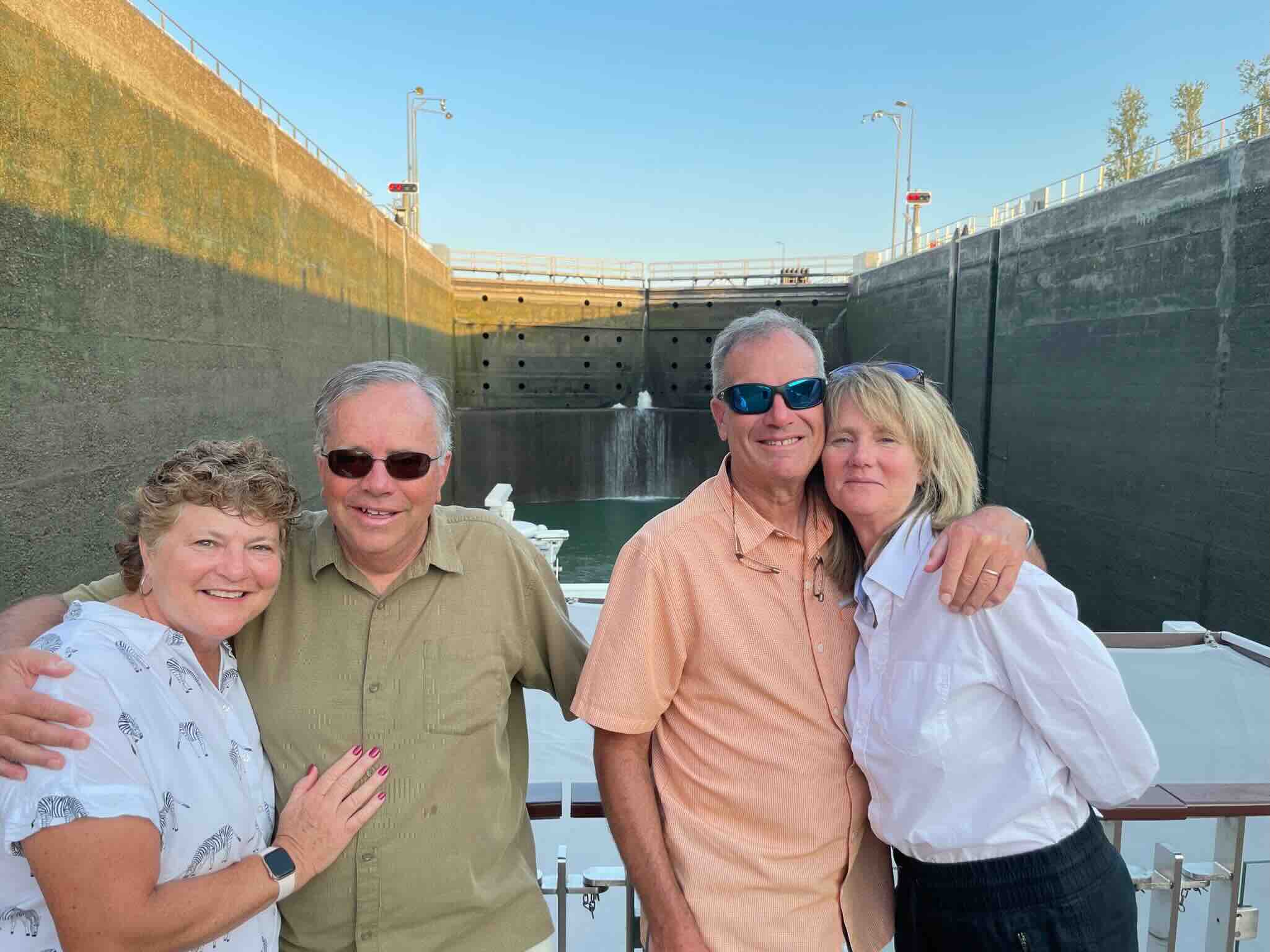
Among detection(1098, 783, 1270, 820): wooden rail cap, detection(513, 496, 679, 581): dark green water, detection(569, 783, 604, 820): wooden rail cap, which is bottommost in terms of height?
detection(513, 496, 679, 581): dark green water

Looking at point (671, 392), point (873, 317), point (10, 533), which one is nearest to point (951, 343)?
point (873, 317)

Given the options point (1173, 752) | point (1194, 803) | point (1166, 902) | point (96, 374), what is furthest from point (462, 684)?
point (96, 374)

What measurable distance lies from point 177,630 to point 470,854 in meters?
0.63

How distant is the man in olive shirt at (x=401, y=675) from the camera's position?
139 centimetres

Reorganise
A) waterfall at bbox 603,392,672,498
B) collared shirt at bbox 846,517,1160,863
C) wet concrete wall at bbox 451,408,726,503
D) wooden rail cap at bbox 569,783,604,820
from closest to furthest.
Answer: collared shirt at bbox 846,517,1160,863
wooden rail cap at bbox 569,783,604,820
wet concrete wall at bbox 451,408,726,503
waterfall at bbox 603,392,672,498

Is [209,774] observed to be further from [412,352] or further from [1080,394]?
[412,352]

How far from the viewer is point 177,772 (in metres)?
1.11

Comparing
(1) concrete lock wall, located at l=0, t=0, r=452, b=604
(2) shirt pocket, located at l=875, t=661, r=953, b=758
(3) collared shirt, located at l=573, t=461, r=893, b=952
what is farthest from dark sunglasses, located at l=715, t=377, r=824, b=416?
(1) concrete lock wall, located at l=0, t=0, r=452, b=604

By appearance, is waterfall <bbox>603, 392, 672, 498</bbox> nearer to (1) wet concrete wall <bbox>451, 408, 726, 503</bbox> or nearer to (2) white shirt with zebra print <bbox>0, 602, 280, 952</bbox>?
(1) wet concrete wall <bbox>451, 408, 726, 503</bbox>

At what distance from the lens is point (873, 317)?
774 inches

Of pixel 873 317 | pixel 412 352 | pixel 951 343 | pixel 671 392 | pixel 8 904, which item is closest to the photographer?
pixel 8 904

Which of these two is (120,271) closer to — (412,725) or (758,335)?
(412,725)

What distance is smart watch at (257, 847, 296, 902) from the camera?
1.22m

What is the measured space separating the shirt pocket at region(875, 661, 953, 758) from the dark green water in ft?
43.4
